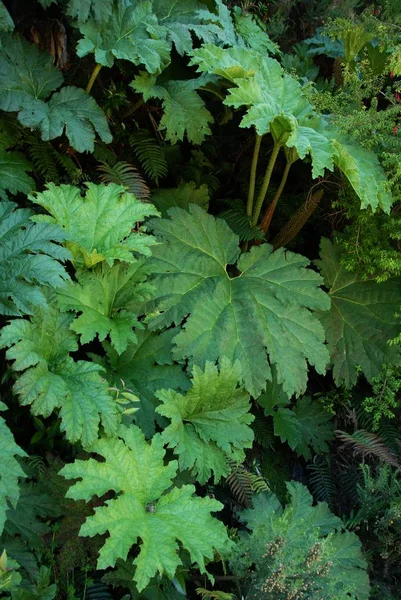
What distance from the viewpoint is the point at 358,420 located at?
3.16m

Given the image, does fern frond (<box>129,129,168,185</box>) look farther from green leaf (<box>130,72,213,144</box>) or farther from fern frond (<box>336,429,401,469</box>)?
fern frond (<box>336,429,401,469</box>)

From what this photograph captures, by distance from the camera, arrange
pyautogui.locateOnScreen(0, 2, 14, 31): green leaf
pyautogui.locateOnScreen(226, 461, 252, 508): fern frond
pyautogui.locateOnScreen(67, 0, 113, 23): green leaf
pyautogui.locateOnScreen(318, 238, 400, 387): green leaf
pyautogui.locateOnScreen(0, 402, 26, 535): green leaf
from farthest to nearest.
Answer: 1. pyautogui.locateOnScreen(318, 238, 400, 387): green leaf
2. pyautogui.locateOnScreen(226, 461, 252, 508): fern frond
3. pyautogui.locateOnScreen(67, 0, 113, 23): green leaf
4. pyautogui.locateOnScreen(0, 2, 14, 31): green leaf
5. pyautogui.locateOnScreen(0, 402, 26, 535): green leaf

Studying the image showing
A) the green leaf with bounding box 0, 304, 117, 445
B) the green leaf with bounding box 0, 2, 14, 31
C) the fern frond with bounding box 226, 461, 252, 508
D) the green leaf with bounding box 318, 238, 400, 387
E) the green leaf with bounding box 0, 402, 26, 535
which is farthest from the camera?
the green leaf with bounding box 318, 238, 400, 387

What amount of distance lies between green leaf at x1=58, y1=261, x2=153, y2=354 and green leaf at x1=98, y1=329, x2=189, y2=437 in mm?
136

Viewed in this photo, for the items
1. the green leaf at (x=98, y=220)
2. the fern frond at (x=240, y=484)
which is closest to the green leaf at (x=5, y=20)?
the green leaf at (x=98, y=220)

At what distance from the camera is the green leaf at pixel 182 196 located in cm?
305

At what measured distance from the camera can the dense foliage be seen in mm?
2152

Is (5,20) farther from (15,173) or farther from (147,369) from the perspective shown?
(147,369)

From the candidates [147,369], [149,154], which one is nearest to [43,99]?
[149,154]

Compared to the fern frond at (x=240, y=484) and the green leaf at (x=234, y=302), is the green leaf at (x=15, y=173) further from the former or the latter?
the fern frond at (x=240, y=484)

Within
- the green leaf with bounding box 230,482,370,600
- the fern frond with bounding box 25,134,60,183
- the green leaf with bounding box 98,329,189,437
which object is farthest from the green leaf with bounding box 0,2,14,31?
the green leaf with bounding box 230,482,370,600

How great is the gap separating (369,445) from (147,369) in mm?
1194

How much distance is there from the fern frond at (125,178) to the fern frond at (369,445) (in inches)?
62.4

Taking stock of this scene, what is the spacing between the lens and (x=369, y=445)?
9.50 ft
